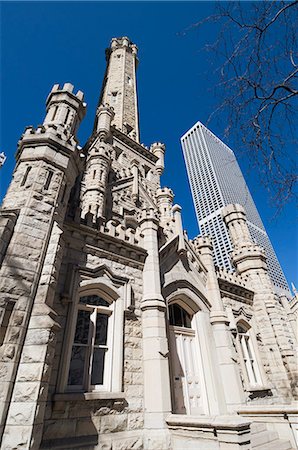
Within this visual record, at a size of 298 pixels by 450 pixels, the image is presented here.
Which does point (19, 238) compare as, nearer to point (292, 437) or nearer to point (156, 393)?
point (156, 393)

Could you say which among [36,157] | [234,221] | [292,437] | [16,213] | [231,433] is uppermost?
[234,221]

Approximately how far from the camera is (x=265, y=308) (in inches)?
497

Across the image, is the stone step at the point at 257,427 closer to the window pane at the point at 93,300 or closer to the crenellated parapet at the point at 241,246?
the window pane at the point at 93,300

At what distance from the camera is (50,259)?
529 centimetres

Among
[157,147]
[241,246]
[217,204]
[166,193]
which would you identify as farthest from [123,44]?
[217,204]

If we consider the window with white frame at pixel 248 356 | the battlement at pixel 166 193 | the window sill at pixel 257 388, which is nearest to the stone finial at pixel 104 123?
the battlement at pixel 166 193

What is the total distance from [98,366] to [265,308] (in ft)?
32.2

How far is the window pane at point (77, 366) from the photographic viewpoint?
5.85 meters

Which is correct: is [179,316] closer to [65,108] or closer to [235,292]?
[235,292]

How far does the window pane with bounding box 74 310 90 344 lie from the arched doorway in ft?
11.0

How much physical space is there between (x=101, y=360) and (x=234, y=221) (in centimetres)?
1264

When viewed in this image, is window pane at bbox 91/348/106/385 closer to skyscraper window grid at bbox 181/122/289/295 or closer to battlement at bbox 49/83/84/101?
battlement at bbox 49/83/84/101

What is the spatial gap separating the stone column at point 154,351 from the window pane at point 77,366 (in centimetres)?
169

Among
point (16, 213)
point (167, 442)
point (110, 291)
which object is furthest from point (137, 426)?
point (16, 213)
